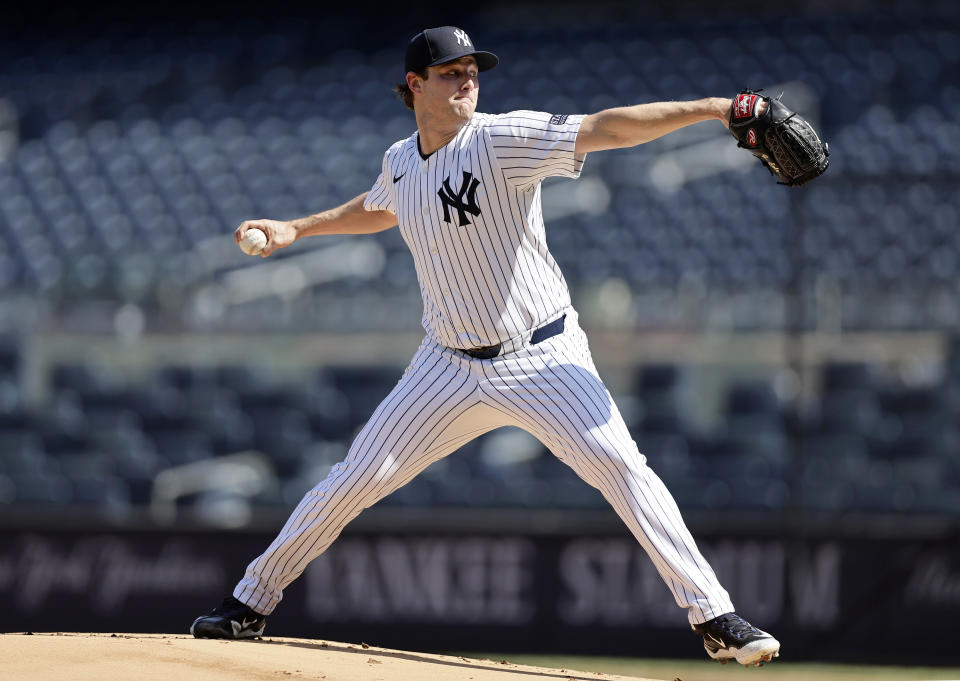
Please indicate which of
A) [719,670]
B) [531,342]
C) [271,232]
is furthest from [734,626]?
[719,670]

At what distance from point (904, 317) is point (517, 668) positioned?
3.77 meters

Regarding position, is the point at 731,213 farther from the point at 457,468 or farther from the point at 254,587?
the point at 254,587

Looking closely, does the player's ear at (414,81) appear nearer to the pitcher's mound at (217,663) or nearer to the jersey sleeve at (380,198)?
the jersey sleeve at (380,198)

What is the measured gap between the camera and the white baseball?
3.16m

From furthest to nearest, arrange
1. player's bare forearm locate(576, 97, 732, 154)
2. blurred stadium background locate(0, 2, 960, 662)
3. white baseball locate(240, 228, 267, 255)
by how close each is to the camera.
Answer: blurred stadium background locate(0, 2, 960, 662) < white baseball locate(240, 228, 267, 255) < player's bare forearm locate(576, 97, 732, 154)

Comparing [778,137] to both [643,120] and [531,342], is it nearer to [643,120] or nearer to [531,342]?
[643,120]

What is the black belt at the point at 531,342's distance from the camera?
10.3ft

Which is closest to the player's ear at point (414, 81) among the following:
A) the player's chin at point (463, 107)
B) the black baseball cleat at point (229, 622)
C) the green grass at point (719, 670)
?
the player's chin at point (463, 107)

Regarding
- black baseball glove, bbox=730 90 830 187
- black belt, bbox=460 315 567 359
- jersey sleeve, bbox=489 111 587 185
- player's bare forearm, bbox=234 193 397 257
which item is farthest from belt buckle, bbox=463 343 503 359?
black baseball glove, bbox=730 90 830 187

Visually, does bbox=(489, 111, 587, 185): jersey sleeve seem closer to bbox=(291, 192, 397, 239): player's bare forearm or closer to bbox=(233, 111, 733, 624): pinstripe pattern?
bbox=(233, 111, 733, 624): pinstripe pattern

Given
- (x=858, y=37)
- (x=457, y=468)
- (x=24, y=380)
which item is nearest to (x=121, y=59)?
(x=24, y=380)

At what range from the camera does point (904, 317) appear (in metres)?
6.30

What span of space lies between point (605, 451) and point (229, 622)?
1.20m

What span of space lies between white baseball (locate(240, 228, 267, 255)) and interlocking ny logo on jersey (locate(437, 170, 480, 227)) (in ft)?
1.66
